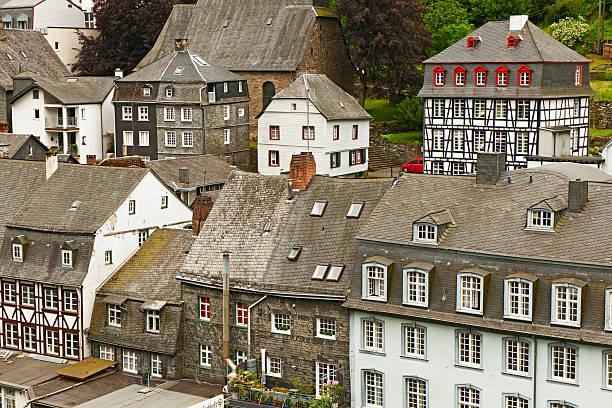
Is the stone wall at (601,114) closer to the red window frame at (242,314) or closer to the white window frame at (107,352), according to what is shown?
the red window frame at (242,314)

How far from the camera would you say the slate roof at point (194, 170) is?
218 ft

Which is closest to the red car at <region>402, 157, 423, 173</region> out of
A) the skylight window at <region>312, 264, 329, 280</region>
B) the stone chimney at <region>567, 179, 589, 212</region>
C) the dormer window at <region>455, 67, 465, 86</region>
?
the dormer window at <region>455, 67, 465, 86</region>

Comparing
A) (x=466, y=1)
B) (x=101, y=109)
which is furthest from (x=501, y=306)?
(x=466, y=1)

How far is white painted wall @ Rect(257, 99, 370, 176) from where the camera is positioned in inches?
2923

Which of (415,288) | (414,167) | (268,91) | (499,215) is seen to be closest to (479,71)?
(414,167)

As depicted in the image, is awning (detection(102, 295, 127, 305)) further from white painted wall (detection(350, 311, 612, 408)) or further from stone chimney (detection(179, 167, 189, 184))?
stone chimney (detection(179, 167, 189, 184))

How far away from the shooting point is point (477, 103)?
6925cm

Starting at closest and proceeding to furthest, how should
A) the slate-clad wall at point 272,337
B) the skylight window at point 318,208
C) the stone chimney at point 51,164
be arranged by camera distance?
1. the slate-clad wall at point 272,337
2. the skylight window at point 318,208
3. the stone chimney at point 51,164

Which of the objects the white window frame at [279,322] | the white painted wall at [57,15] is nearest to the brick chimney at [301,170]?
the white window frame at [279,322]

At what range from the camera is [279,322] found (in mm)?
45219

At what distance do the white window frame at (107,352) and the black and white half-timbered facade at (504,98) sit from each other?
2826 cm

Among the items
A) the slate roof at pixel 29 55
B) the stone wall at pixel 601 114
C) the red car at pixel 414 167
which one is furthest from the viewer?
the slate roof at pixel 29 55

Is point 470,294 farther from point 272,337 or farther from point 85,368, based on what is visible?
point 85,368

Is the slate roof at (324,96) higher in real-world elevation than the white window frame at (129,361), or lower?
higher
